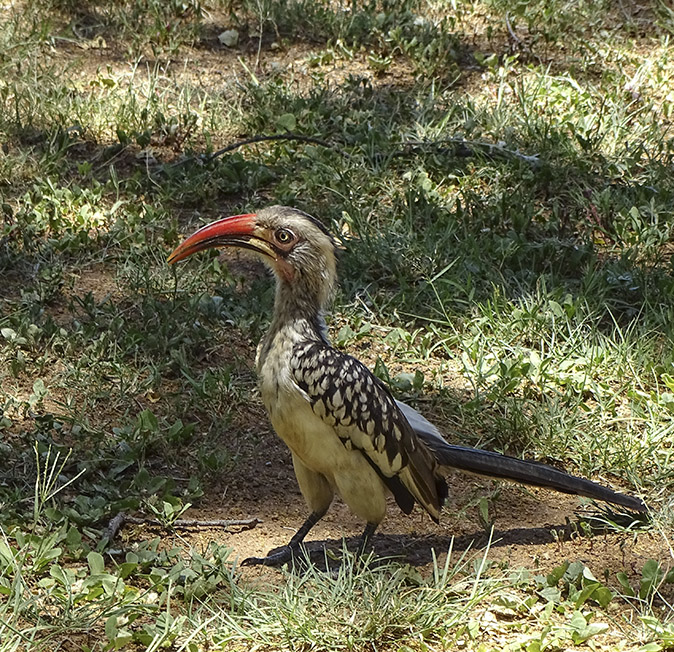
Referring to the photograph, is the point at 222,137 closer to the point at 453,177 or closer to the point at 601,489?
the point at 453,177

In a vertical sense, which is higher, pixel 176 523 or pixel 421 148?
pixel 421 148

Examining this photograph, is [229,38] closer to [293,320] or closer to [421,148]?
[421,148]

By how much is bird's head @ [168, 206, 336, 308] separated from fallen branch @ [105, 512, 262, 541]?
102cm

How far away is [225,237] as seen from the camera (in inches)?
157

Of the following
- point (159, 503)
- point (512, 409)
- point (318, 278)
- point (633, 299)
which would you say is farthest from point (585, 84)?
point (159, 503)

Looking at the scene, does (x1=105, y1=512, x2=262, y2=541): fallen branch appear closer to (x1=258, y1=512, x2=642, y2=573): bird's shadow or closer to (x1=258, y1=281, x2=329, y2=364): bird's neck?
(x1=258, y1=512, x2=642, y2=573): bird's shadow

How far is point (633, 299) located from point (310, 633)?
10.4ft

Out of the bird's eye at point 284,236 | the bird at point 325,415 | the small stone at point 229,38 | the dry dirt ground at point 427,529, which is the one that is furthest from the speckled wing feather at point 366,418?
the small stone at point 229,38

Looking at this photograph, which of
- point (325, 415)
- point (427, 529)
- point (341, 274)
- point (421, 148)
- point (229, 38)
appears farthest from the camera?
point (229, 38)

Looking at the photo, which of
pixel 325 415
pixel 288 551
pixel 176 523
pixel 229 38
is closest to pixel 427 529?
pixel 288 551

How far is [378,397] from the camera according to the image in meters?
Result: 3.92

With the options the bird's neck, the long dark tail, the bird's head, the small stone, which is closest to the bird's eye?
the bird's head

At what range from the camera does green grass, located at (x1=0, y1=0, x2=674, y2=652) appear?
3.55 meters

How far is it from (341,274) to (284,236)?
71.1 inches
